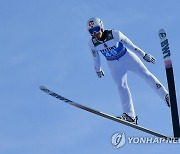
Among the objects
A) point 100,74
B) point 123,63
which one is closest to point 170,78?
point 123,63

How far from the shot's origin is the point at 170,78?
23125mm

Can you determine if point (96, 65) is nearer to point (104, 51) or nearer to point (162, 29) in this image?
point (104, 51)

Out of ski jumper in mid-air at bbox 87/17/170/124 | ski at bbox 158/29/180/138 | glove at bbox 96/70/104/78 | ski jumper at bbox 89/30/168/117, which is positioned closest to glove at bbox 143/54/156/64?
ski jumper in mid-air at bbox 87/17/170/124

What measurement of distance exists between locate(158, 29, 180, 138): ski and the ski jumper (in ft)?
2.34

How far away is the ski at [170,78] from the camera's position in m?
23.0

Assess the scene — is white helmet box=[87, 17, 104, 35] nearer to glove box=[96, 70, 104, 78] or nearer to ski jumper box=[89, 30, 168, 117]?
ski jumper box=[89, 30, 168, 117]

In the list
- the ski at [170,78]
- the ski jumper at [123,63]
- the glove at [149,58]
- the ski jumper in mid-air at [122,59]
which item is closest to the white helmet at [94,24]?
the ski jumper in mid-air at [122,59]

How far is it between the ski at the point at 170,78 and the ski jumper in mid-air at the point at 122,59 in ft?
1.63

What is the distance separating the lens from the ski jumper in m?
23.9

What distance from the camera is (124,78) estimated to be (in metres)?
24.5

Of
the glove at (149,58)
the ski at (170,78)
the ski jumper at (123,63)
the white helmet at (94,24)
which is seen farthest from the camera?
the ski jumper at (123,63)

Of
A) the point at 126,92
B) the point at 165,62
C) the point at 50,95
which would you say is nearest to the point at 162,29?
the point at 165,62

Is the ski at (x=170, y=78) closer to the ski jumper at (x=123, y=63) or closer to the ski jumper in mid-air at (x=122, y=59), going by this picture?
the ski jumper in mid-air at (x=122, y=59)

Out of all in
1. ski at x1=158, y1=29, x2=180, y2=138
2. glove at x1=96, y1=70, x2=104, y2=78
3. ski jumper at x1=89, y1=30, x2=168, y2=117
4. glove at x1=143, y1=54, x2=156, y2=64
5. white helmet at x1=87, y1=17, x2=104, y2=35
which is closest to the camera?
ski at x1=158, y1=29, x2=180, y2=138
